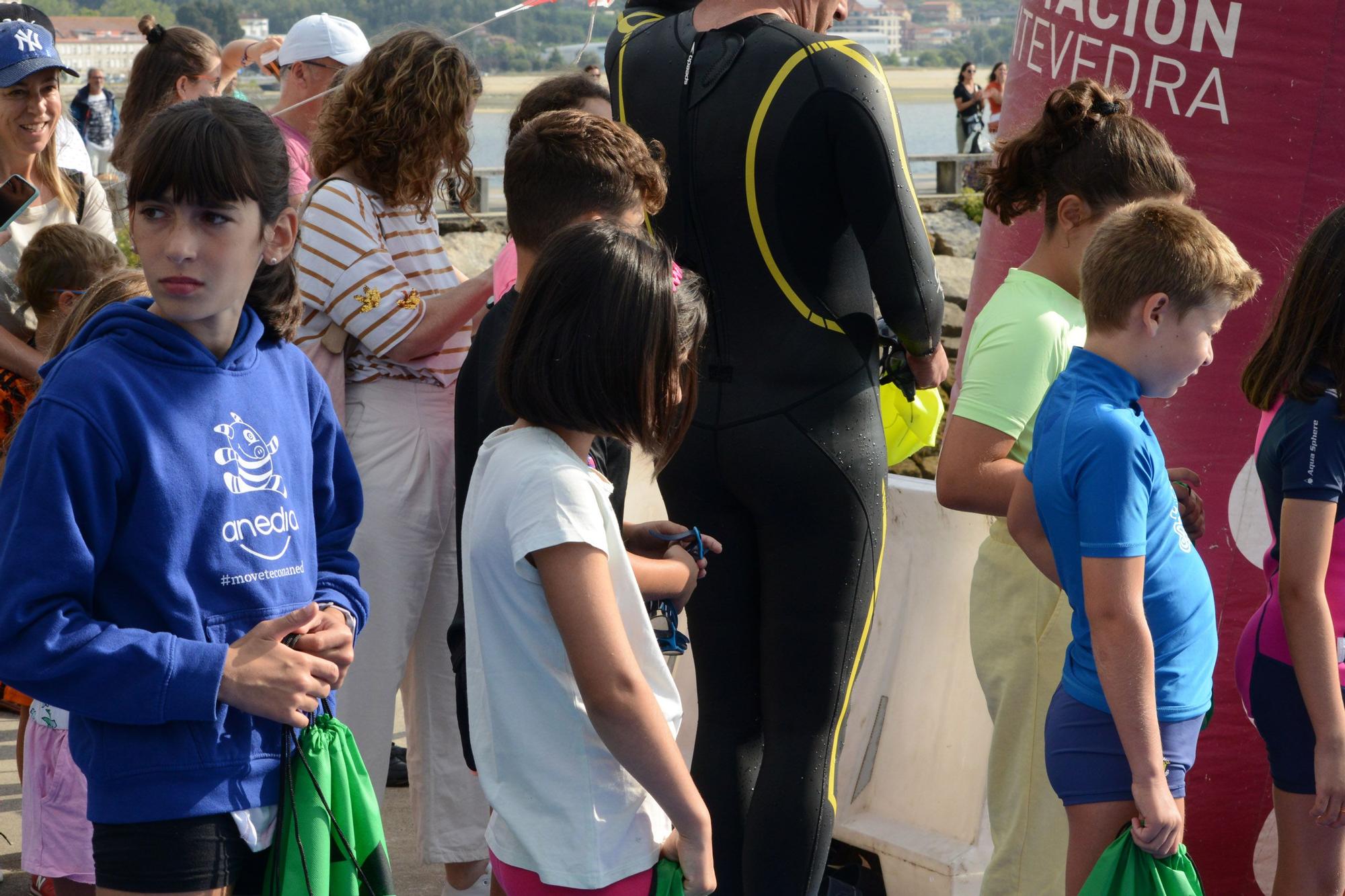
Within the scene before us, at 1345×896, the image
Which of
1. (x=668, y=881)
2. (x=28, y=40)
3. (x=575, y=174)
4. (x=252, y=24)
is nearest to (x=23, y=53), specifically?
(x=28, y=40)

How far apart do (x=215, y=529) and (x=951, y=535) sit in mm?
2114

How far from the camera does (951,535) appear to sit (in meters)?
3.51

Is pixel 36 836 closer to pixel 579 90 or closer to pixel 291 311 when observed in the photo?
pixel 291 311

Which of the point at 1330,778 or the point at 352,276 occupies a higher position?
the point at 352,276

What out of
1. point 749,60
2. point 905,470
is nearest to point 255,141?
point 749,60

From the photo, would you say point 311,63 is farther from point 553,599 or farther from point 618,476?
point 553,599

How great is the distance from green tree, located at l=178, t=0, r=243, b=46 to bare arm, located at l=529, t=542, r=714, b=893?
35.3 ft

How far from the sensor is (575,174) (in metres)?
2.31

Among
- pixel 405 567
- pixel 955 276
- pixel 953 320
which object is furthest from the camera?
pixel 955 276

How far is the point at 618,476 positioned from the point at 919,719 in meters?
1.57

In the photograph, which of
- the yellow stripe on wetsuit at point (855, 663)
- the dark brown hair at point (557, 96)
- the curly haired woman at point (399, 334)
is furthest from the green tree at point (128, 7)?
the yellow stripe on wetsuit at point (855, 663)

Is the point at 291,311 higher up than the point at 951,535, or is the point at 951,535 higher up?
the point at 291,311

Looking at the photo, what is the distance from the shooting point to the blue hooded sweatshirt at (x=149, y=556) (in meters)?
1.69

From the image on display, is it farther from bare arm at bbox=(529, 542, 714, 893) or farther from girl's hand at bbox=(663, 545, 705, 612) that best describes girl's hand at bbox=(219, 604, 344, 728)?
girl's hand at bbox=(663, 545, 705, 612)
